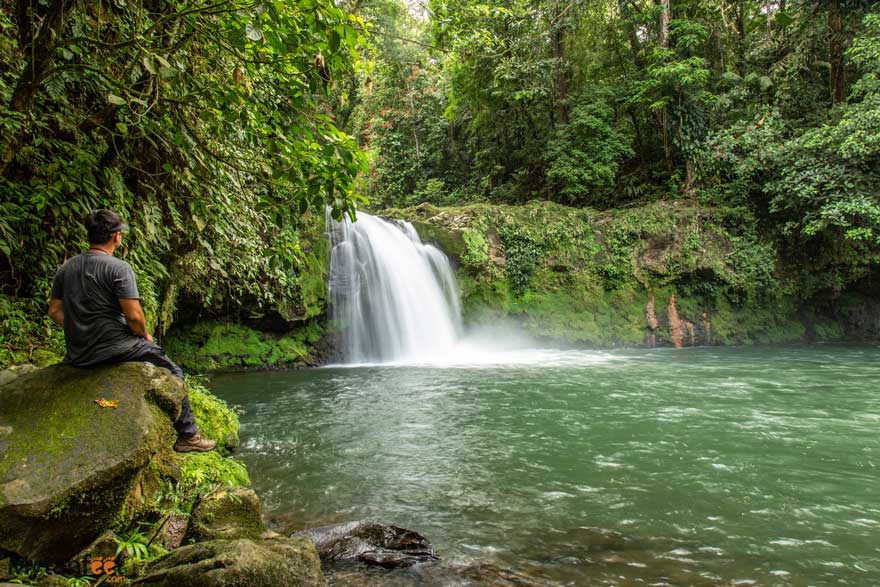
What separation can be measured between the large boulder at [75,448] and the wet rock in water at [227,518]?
13.6 inches

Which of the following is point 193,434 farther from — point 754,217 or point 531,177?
point 531,177

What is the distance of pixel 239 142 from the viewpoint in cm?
473

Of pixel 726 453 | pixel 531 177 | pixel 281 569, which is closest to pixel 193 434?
pixel 281 569

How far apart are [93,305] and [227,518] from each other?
4.74 feet

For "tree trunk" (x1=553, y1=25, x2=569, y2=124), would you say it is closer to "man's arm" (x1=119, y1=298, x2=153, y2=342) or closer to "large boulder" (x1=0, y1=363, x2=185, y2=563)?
"man's arm" (x1=119, y1=298, x2=153, y2=342)

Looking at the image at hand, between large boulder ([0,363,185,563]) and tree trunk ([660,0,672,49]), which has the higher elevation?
tree trunk ([660,0,672,49])

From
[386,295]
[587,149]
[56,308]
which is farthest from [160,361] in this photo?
[587,149]

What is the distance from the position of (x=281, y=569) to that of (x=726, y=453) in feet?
15.4

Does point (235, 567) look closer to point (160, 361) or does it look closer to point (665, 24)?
point (160, 361)

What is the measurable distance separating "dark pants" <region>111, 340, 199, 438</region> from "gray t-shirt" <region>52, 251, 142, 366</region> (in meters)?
0.06

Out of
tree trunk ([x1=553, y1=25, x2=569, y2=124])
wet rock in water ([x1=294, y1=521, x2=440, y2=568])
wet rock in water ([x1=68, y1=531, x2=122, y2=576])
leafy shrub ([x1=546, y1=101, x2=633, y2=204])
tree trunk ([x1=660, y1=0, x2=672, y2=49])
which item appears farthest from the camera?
tree trunk ([x1=553, y1=25, x2=569, y2=124])

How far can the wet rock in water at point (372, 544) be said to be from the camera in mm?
3262

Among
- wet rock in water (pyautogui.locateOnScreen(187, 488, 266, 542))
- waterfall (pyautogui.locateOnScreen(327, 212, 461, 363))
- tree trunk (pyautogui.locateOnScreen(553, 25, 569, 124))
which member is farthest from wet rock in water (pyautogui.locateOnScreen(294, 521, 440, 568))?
tree trunk (pyautogui.locateOnScreen(553, 25, 569, 124))

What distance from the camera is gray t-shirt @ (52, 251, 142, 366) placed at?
296 centimetres
